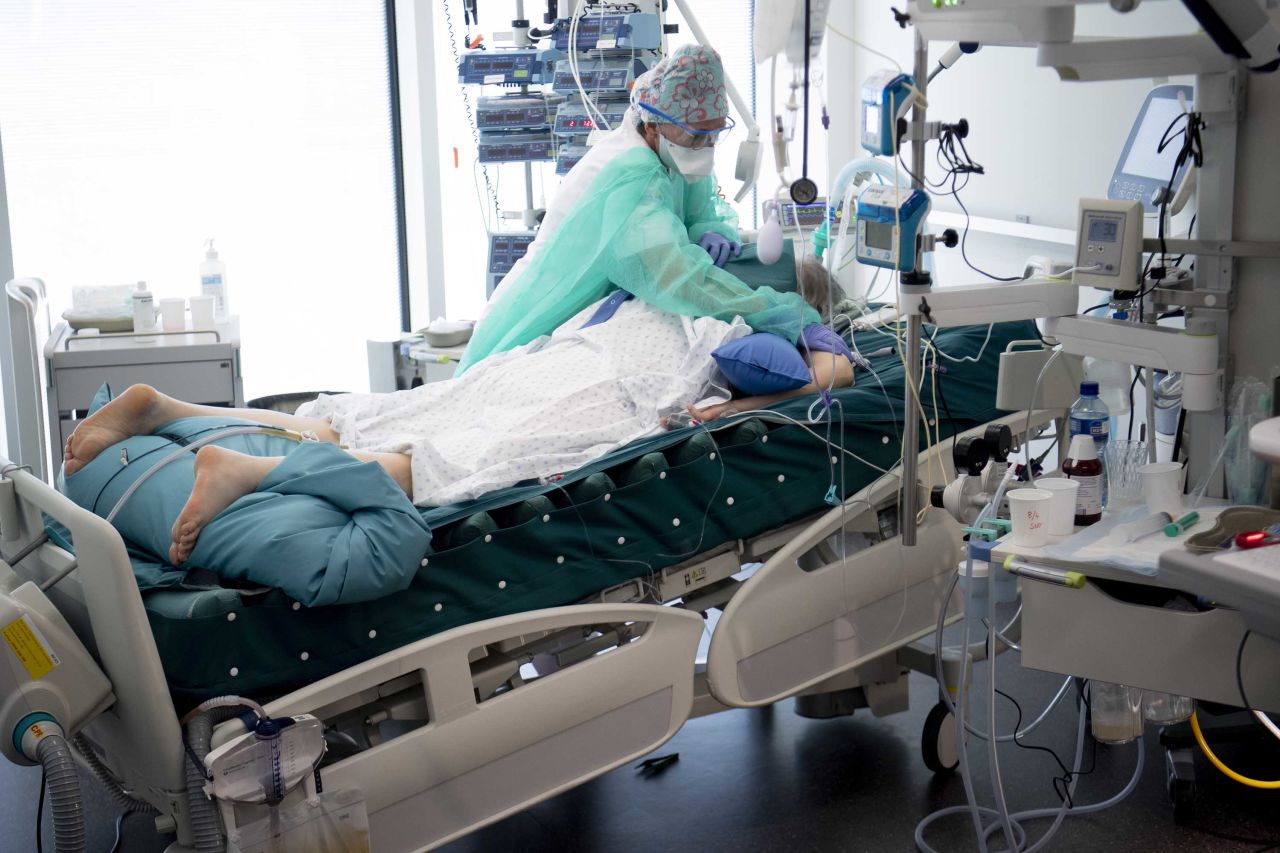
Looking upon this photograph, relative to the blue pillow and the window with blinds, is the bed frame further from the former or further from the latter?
the window with blinds

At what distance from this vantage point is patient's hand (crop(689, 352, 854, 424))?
2719 millimetres

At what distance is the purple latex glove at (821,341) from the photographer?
2.83 m

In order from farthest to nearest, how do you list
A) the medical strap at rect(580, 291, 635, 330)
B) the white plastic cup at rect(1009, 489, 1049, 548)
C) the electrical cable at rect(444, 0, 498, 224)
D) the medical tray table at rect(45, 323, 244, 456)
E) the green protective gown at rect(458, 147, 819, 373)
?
the electrical cable at rect(444, 0, 498, 224) → the medical tray table at rect(45, 323, 244, 456) → the medical strap at rect(580, 291, 635, 330) → the green protective gown at rect(458, 147, 819, 373) → the white plastic cup at rect(1009, 489, 1049, 548)

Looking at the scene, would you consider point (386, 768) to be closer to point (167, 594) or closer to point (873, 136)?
point (167, 594)

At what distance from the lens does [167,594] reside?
2016 millimetres

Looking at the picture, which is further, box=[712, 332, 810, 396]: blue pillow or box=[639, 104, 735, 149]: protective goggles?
box=[639, 104, 735, 149]: protective goggles

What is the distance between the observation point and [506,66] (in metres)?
4.17

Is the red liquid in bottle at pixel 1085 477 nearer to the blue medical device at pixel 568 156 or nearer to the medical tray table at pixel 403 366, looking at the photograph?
the medical tray table at pixel 403 366

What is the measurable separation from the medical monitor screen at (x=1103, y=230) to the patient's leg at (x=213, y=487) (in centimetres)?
142

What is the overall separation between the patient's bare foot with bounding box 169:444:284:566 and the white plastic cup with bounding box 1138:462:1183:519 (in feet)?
4.77

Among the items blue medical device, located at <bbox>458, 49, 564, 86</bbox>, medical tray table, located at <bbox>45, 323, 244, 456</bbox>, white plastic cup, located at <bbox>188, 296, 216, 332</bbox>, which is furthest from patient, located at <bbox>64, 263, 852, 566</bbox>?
blue medical device, located at <bbox>458, 49, 564, 86</bbox>

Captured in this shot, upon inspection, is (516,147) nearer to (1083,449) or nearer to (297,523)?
(297,523)

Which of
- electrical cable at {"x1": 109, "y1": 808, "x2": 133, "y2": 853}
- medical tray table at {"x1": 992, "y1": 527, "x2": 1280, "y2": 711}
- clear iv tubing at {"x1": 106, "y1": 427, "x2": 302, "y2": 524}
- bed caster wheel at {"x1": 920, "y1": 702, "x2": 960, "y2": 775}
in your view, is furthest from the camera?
bed caster wheel at {"x1": 920, "y1": 702, "x2": 960, "y2": 775}

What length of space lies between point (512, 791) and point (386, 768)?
262mm
